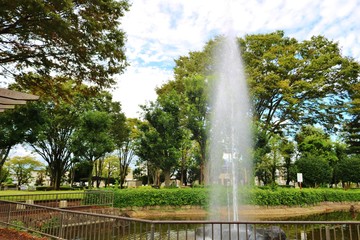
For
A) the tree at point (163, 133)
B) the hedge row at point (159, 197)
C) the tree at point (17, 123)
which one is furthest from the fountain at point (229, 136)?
the tree at point (17, 123)

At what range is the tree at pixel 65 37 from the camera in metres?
7.66

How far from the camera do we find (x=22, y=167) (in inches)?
1683

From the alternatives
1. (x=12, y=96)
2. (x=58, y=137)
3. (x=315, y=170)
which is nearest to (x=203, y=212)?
(x=12, y=96)

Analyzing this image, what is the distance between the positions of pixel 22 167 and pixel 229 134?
37.5 meters

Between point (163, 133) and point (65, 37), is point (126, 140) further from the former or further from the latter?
point (65, 37)

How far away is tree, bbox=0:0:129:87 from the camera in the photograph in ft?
25.1

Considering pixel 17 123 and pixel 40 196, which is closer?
pixel 40 196

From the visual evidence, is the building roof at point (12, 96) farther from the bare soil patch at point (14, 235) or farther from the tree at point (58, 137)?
the tree at point (58, 137)

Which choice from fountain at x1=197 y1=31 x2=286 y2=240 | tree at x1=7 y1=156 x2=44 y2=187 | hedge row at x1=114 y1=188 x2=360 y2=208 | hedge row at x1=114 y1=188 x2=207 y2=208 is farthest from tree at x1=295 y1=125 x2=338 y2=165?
tree at x1=7 y1=156 x2=44 y2=187

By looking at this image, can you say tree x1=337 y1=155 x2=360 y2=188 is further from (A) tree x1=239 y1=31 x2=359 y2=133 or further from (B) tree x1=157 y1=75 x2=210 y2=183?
(B) tree x1=157 y1=75 x2=210 y2=183

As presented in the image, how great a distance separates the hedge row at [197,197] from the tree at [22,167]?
3142 centimetres

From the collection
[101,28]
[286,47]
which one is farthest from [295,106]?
[101,28]

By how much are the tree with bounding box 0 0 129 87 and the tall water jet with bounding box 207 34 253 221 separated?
8.22 m

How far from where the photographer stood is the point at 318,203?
21.4 meters
